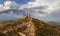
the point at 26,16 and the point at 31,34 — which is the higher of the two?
the point at 26,16

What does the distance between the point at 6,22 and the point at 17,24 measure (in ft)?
4.25

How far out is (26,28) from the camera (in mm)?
25016

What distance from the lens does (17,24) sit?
1001 inches

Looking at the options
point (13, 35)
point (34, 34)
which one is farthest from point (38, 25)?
point (13, 35)

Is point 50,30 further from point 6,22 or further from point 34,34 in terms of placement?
point 6,22

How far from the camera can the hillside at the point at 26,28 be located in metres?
24.8

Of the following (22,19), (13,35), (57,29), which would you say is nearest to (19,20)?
(22,19)

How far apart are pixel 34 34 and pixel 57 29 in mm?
2805

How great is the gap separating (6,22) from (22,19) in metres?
1.68

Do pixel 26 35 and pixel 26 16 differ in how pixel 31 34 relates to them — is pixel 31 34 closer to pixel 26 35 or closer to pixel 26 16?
pixel 26 35

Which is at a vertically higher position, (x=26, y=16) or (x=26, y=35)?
(x=26, y=16)

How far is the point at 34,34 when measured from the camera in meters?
24.7

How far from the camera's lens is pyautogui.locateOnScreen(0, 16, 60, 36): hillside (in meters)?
24.8

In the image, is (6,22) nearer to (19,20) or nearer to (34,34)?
(19,20)
